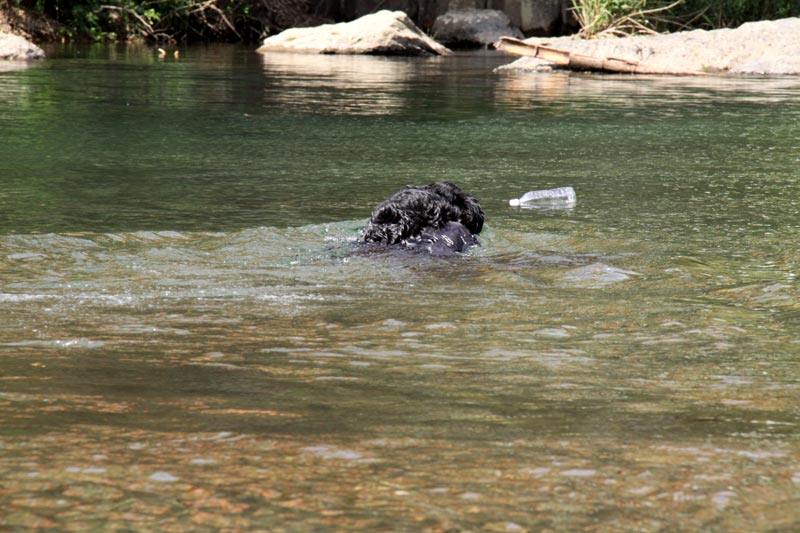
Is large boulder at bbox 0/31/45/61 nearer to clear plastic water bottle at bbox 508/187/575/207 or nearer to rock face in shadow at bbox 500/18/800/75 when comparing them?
rock face in shadow at bbox 500/18/800/75

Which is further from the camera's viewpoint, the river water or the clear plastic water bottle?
the clear plastic water bottle

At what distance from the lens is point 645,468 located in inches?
115

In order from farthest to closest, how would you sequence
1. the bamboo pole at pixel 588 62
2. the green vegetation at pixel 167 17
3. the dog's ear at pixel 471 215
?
the green vegetation at pixel 167 17 → the bamboo pole at pixel 588 62 → the dog's ear at pixel 471 215

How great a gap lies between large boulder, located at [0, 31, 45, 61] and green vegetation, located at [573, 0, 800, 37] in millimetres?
12114

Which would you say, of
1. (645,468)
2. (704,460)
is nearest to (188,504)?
(645,468)

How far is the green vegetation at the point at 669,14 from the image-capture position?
87.9 ft

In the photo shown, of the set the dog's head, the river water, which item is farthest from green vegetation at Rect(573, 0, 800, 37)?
the dog's head

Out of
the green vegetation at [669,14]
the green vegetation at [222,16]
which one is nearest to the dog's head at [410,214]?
the green vegetation at [669,14]

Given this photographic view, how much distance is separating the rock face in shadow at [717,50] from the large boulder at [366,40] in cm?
608

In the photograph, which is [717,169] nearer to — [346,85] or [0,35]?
[346,85]

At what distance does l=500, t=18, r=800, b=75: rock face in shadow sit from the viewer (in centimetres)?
2239

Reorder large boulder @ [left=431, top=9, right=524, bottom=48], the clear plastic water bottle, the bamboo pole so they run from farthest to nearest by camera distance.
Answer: large boulder @ [left=431, top=9, right=524, bottom=48]
the bamboo pole
the clear plastic water bottle

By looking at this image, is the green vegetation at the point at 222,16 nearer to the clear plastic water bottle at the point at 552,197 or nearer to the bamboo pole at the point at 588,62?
the bamboo pole at the point at 588,62

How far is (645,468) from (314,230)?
469cm
